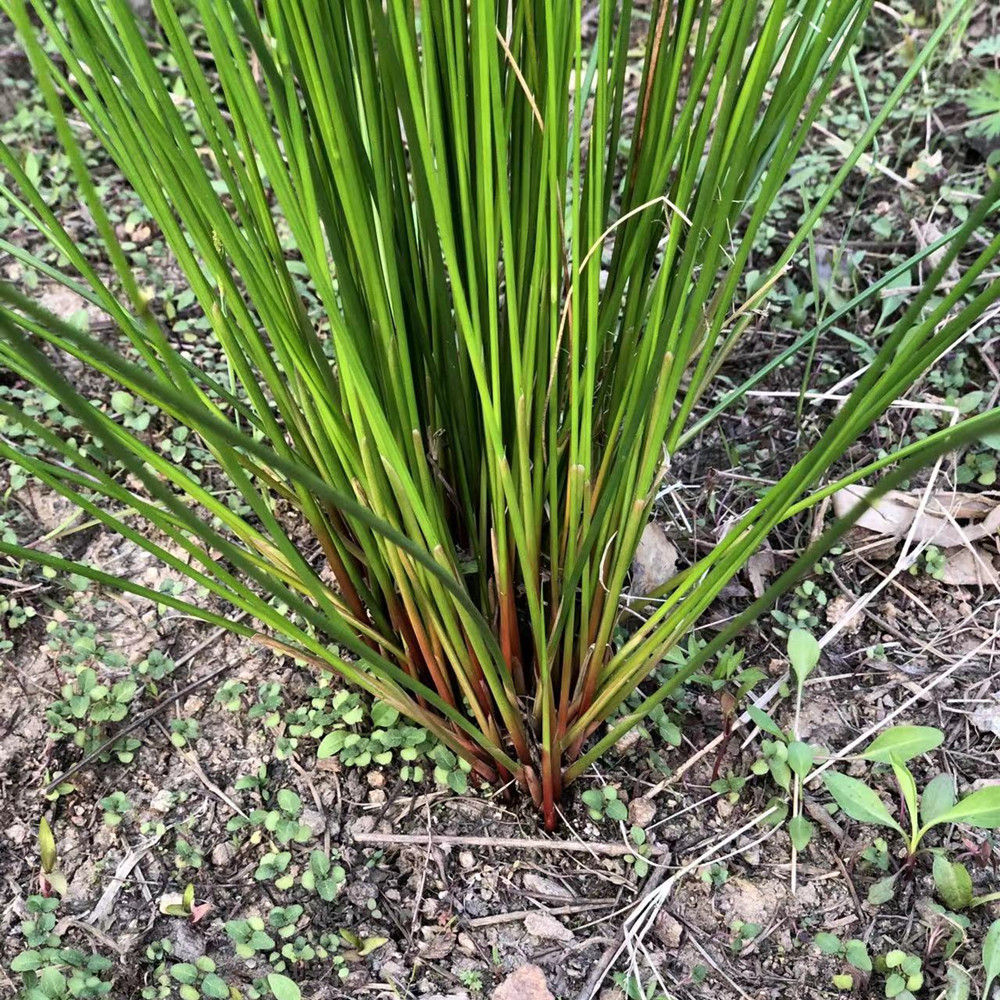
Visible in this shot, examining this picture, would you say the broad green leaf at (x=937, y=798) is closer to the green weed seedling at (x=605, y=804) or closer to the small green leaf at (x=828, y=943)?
the small green leaf at (x=828, y=943)

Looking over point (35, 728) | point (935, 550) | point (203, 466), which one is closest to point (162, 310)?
point (203, 466)

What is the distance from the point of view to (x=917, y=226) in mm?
1393

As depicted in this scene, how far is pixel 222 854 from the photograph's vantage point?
92 centimetres

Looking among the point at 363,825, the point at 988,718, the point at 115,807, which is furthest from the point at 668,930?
the point at 115,807

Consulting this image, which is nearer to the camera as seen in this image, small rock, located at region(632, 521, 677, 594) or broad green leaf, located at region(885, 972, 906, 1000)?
broad green leaf, located at region(885, 972, 906, 1000)

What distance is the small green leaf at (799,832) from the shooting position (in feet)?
2.88

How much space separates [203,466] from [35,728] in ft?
1.20

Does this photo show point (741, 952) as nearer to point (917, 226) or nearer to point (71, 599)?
point (71, 599)

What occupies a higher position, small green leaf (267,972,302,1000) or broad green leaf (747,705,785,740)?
broad green leaf (747,705,785,740)

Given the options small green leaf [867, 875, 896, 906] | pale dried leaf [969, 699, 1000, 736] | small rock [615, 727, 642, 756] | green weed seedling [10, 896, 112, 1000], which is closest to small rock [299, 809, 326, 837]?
green weed seedling [10, 896, 112, 1000]

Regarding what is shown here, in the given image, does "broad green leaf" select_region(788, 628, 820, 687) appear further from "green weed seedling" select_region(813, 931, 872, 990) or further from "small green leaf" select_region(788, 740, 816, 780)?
"green weed seedling" select_region(813, 931, 872, 990)

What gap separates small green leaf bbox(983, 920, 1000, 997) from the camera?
2.60ft

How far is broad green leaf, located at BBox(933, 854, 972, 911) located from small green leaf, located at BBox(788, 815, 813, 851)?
0.12 metres

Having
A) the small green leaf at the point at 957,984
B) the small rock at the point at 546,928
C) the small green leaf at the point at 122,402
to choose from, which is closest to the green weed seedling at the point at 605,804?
the small rock at the point at 546,928
